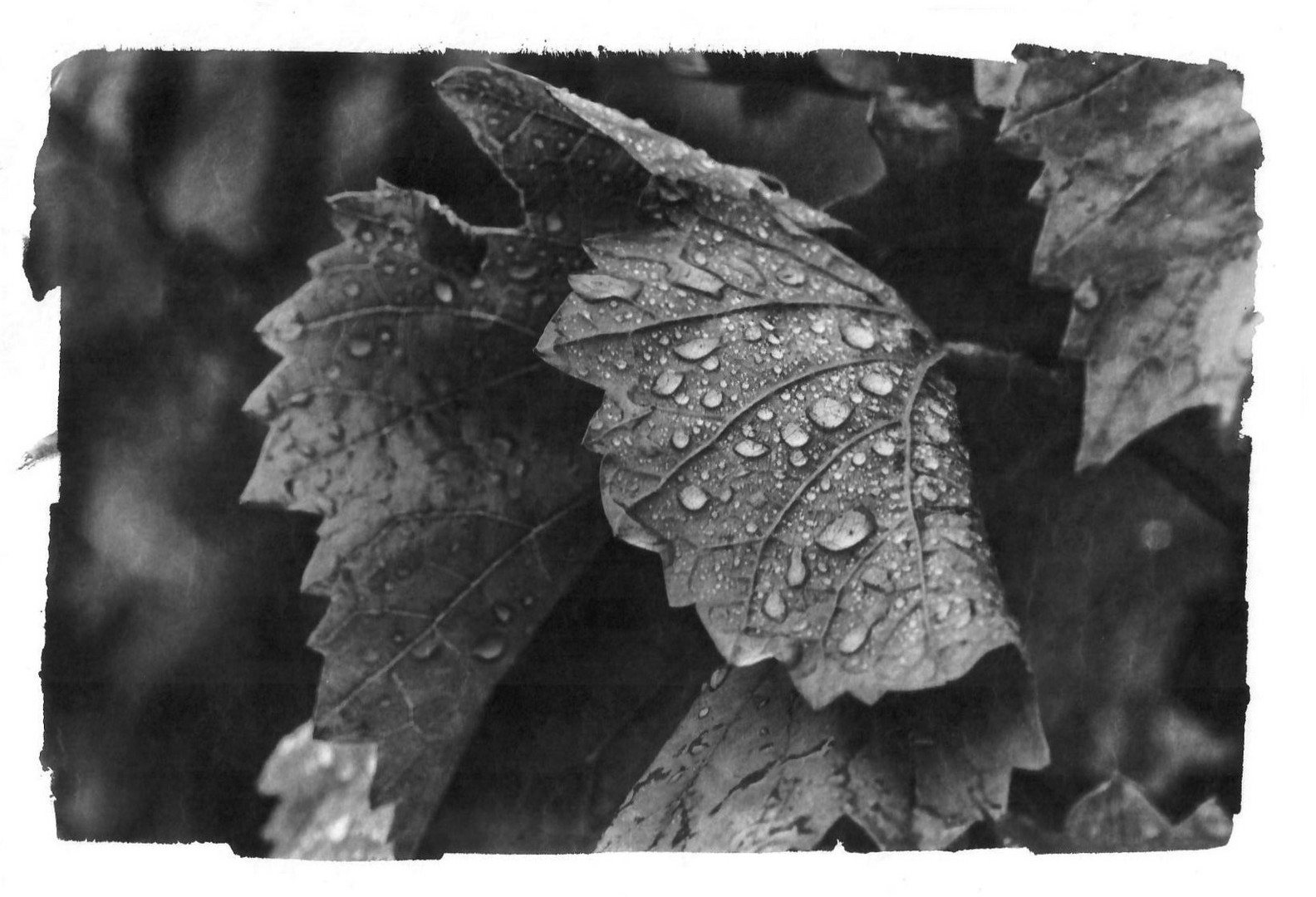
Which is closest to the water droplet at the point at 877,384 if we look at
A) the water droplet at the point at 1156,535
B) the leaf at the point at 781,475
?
the leaf at the point at 781,475

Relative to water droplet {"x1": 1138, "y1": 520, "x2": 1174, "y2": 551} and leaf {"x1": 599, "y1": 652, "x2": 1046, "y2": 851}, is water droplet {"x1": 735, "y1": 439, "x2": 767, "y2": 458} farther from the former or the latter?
water droplet {"x1": 1138, "y1": 520, "x2": 1174, "y2": 551}

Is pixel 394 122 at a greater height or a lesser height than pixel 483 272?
greater

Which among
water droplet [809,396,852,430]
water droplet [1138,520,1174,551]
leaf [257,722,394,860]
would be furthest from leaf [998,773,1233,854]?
leaf [257,722,394,860]

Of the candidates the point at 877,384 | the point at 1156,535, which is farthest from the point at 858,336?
the point at 1156,535

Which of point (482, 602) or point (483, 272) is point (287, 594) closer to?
point (482, 602)

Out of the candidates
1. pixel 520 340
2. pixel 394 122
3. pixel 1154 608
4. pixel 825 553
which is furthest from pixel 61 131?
pixel 1154 608

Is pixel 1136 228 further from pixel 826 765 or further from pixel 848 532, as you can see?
pixel 826 765
